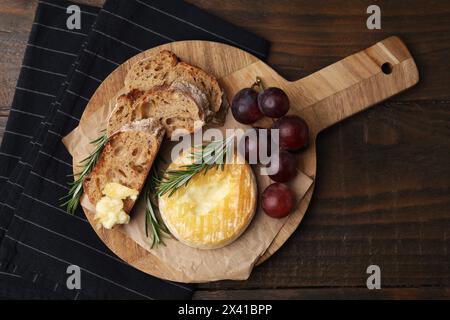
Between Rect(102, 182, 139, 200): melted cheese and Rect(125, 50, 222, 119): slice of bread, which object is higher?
Rect(125, 50, 222, 119): slice of bread

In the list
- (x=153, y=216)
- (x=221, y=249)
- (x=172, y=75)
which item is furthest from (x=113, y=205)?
(x=172, y=75)

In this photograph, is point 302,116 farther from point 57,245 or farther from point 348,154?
point 57,245

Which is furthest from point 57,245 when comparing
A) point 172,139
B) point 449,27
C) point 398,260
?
point 449,27

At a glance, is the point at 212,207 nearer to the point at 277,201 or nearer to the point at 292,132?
the point at 277,201

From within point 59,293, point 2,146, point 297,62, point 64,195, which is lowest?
point 59,293

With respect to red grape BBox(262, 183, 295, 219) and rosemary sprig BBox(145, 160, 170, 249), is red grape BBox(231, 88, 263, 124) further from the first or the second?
rosemary sprig BBox(145, 160, 170, 249)

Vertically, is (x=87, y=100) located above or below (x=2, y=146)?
above

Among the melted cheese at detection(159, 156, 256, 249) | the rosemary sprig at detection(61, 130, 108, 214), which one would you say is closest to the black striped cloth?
the rosemary sprig at detection(61, 130, 108, 214)
